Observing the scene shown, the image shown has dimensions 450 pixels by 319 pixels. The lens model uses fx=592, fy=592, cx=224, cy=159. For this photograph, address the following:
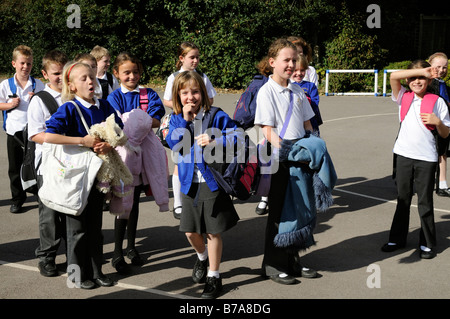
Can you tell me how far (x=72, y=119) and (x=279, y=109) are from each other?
1794 millimetres

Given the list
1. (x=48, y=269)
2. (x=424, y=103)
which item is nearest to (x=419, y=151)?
(x=424, y=103)

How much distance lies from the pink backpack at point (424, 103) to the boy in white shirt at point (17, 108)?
178 inches

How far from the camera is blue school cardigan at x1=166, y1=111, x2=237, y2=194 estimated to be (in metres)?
4.83

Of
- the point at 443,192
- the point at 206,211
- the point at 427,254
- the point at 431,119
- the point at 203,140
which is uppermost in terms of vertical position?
the point at 431,119

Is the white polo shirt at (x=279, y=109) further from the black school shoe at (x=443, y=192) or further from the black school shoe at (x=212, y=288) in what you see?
the black school shoe at (x=443, y=192)

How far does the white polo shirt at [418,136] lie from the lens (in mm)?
5934

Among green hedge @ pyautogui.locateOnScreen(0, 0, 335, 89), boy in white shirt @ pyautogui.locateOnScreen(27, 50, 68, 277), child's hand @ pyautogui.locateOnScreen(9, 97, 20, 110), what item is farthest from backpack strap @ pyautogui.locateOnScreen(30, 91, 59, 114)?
green hedge @ pyautogui.locateOnScreen(0, 0, 335, 89)

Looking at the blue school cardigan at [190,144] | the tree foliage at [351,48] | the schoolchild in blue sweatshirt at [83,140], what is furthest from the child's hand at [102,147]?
the tree foliage at [351,48]

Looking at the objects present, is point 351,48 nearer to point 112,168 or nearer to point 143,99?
point 143,99

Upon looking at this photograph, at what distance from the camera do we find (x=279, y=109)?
5.28 meters

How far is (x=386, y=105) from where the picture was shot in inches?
707

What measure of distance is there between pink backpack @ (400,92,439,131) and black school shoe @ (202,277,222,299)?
268 cm

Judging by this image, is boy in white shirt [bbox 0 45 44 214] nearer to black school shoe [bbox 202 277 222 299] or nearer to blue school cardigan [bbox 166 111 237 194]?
blue school cardigan [bbox 166 111 237 194]

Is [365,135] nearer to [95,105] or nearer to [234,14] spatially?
[95,105]
